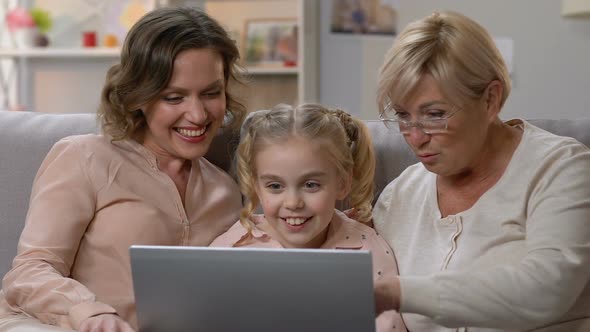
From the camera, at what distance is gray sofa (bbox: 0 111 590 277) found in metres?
1.95

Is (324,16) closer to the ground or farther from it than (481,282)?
farther from it

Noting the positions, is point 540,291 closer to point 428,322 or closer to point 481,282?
point 481,282

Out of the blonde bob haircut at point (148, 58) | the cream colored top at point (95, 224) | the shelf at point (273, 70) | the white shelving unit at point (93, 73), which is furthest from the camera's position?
the shelf at point (273, 70)

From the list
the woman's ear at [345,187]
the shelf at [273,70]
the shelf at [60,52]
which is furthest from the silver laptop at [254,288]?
the shelf at [60,52]

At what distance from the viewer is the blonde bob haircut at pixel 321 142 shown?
1.72 m

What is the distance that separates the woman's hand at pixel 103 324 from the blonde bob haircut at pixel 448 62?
0.64m

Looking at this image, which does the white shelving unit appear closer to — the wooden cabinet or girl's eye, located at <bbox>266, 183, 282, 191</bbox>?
the wooden cabinet

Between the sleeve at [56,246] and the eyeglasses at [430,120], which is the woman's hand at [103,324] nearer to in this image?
the sleeve at [56,246]

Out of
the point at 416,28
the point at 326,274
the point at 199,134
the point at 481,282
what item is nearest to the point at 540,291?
the point at 481,282

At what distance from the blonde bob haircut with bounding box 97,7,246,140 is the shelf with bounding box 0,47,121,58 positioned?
2.43m

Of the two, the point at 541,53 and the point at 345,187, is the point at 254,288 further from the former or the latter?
the point at 541,53

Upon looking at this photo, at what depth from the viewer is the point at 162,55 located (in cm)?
175

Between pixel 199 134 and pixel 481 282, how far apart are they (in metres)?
0.70

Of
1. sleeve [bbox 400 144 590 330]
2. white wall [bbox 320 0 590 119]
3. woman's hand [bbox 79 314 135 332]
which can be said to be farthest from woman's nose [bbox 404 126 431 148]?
white wall [bbox 320 0 590 119]
